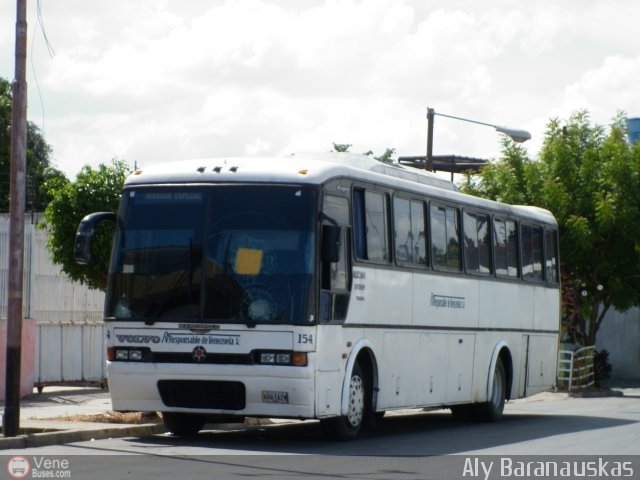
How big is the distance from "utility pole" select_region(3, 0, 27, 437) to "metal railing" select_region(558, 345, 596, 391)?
21.6 meters

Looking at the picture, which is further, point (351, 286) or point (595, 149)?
point (595, 149)

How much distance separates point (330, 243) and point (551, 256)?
10.4 m

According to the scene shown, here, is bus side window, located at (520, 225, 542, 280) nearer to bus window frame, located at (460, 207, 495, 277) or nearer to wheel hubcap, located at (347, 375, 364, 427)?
bus window frame, located at (460, 207, 495, 277)

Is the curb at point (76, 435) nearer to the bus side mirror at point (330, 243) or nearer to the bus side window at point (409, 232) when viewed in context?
the bus side mirror at point (330, 243)

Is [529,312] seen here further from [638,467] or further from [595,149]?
[595,149]

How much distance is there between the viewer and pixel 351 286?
16.1 m

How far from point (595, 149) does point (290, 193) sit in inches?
922

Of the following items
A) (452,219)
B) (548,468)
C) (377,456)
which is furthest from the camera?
(452,219)

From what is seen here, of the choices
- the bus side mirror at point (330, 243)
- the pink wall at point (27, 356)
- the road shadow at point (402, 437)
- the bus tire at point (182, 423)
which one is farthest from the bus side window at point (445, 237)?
the pink wall at point (27, 356)

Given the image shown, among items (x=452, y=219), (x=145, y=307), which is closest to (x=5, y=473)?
(x=145, y=307)

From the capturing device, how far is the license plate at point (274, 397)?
49.2ft

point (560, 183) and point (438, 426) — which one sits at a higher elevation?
point (560, 183)

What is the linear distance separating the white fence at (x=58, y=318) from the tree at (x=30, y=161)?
90.8ft

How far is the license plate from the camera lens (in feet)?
49.2
